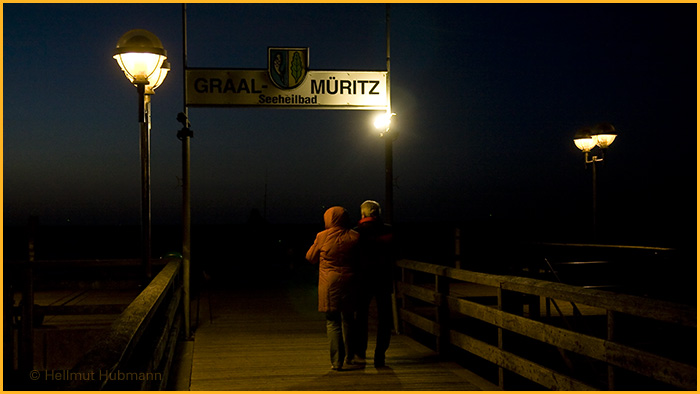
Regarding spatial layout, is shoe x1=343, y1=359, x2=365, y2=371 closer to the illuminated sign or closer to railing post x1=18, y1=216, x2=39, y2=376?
the illuminated sign

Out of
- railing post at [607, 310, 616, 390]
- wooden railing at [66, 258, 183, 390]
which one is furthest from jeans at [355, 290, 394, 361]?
railing post at [607, 310, 616, 390]

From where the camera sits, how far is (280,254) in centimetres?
2819

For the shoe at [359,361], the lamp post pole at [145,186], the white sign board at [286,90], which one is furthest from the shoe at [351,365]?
the white sign board at [286,90]

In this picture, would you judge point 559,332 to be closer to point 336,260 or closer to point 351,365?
point 336,260

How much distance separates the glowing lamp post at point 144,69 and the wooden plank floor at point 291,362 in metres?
1.50

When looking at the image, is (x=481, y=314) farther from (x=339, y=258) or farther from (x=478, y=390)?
(x=339, y=258)

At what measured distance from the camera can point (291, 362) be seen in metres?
8.64

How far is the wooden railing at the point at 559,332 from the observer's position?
471 centimetres

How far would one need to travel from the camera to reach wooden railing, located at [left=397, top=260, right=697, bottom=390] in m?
4.71

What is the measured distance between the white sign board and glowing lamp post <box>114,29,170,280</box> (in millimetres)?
1831

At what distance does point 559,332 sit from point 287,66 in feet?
19.2

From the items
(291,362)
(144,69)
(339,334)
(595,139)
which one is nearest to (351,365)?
(339,334)

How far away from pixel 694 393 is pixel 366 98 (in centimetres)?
698

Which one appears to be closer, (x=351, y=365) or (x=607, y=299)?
(x=607, y=299)
